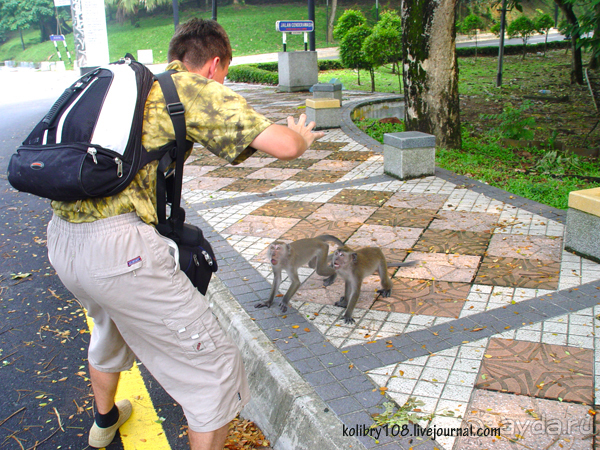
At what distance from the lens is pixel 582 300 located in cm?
389

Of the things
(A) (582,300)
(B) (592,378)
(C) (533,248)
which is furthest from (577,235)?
(B) (592,378)

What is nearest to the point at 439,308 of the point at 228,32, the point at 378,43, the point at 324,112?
the point at 324,112

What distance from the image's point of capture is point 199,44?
8.18 feet

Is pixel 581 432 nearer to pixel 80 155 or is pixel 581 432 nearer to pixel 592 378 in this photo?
pixel 592 378

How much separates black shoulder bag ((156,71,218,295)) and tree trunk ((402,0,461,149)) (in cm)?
693

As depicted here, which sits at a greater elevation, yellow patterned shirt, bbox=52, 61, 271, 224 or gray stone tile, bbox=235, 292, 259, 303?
yellow patterned shirt, bbox=52, 61, 271, 224

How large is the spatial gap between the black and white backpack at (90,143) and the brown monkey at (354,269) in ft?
6.73

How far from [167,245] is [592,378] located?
2.49m

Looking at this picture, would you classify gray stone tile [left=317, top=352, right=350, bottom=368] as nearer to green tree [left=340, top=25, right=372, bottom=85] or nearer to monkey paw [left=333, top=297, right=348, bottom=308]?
monkey paw [left=333, top=297, right=348, bottom=308]

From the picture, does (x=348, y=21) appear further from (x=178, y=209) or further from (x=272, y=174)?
(x=178, y=209)

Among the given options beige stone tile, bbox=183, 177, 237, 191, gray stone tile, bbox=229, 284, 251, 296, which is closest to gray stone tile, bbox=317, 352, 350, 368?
gray stone tile, bbox=229, 284, 251, 296

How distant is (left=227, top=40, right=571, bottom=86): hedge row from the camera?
21125mm

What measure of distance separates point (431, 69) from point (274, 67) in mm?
18266

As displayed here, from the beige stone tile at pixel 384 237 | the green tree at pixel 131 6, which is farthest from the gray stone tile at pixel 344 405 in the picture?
the green tree at pixel 131 6
